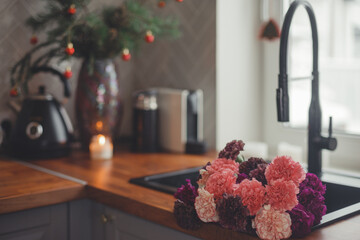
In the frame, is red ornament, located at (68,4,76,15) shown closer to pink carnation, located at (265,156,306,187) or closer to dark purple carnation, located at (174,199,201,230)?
dark purple carnation, located at (174,199,201,230)

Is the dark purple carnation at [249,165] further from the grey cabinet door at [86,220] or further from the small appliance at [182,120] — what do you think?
the small appliance at [182,120]

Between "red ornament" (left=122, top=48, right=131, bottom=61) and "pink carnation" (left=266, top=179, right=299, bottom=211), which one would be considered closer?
"pink carnation" (left=266, top=179, right=299, bottom=211)

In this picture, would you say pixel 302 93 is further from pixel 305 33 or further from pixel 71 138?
pixel 71 138

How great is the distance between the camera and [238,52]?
1.82 metres

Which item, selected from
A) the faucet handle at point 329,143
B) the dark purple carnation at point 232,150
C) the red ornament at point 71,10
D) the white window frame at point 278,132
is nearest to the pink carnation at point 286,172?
the dark purple carnation at point 232,150

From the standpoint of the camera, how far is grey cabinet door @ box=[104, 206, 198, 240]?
104 centimetres

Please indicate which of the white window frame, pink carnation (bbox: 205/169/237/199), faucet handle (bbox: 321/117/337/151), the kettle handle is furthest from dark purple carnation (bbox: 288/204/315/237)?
the kettle handle

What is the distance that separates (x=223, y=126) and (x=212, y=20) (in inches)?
16.1

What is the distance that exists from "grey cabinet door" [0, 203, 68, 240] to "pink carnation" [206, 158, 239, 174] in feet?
1.79

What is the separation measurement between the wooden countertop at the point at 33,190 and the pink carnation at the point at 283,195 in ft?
2.05

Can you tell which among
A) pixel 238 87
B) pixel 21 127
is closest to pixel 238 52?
pixel 238 87

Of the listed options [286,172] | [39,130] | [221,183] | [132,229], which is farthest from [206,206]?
[39,130]

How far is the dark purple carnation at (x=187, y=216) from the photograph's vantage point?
902 mm

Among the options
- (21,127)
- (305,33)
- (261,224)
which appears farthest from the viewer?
(305,33)
